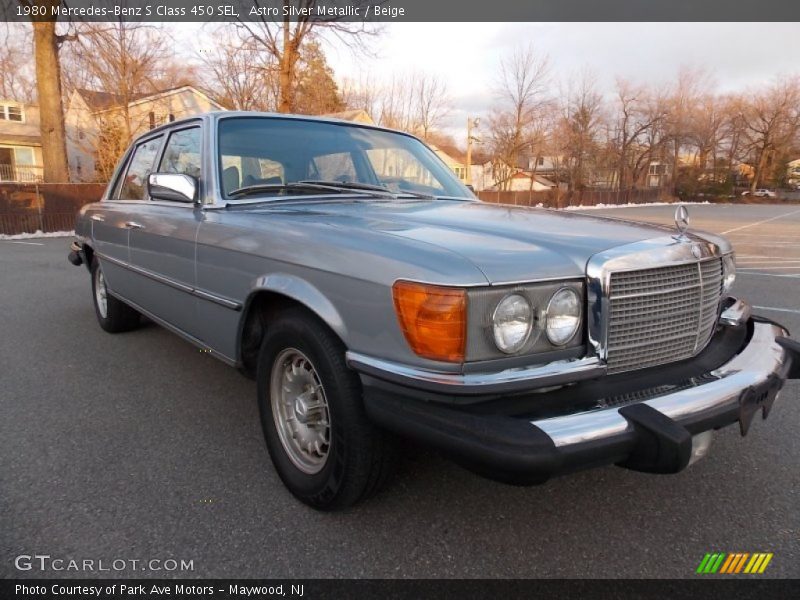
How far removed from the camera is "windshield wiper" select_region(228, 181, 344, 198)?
2966mm

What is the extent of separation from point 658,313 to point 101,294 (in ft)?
16.0

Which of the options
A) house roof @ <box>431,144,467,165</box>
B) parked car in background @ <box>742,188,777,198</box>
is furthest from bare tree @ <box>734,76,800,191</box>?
house roof @ <box>431,144,467,165</box>

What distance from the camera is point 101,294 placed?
16.7 ft

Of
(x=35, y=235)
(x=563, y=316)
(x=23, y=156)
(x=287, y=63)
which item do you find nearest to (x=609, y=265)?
(x=563, y=316)

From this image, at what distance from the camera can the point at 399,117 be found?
1422 inches

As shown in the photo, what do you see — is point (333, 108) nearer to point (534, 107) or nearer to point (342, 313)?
point (534, 107)

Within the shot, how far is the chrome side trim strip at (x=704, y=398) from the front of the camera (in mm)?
1680

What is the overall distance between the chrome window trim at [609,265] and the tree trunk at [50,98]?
20.2 m

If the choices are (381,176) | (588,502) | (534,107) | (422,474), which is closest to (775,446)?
(588,502)

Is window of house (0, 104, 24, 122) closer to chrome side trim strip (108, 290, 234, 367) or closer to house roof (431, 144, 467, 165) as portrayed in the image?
chrome side trim strip (108, 290, 234, 367)

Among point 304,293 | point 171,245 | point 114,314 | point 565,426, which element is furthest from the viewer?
point 114,314

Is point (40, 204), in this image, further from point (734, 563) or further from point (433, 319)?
point (734, 563)
